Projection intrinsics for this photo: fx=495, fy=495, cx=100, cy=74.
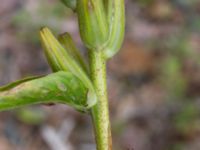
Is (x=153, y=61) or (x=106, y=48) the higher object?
(x=106, y=48)

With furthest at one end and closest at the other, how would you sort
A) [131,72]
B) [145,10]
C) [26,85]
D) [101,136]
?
[145,10]
[131,72]
[101,136]
[26,85]

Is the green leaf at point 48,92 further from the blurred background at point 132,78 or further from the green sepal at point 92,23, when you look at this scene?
the blurred background at point 132,78

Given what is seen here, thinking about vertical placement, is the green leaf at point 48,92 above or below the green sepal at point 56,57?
below

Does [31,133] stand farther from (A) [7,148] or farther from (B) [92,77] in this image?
(B) [92,77]

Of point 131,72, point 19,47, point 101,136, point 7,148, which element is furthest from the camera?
point 19,47

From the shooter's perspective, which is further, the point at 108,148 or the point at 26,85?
the point at 108,148

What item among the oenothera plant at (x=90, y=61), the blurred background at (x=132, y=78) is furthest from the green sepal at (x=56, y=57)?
the blurred background at (x=132, y=78)

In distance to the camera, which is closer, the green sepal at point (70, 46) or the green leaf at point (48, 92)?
the green leaf at point (48, 92)

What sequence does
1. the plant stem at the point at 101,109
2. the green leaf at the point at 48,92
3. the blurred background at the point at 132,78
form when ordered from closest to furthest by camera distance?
1. the green leaf at the point at 48,92
2. the plant stem at the point at 101,109
3. the blurred background at the point at 132,78

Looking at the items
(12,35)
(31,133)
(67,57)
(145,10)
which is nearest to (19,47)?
(12,35)
